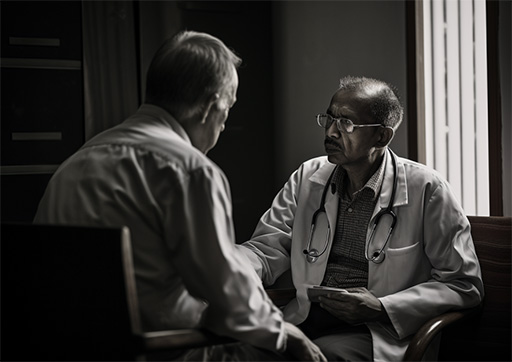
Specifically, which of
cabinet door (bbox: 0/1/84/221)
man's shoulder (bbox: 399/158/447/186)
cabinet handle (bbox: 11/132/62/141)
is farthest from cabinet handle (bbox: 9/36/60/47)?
man's shoulder (bbox: 399/158/447/186)

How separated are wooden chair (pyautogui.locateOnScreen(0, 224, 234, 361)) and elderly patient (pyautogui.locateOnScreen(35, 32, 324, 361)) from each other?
105mm

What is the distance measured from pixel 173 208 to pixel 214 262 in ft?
0.52

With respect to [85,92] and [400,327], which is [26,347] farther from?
[85,92]

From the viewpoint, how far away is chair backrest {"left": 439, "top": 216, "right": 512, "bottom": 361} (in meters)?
2.26

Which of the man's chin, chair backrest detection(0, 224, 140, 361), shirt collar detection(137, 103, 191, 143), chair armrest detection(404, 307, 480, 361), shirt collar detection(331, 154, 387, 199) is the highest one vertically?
shirt collar detection(137, 103, 191, 143)

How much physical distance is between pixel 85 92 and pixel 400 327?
2292 millimetres

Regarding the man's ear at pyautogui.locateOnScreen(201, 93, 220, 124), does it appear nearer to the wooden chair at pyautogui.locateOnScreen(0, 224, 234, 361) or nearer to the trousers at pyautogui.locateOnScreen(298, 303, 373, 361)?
the wooden chair at pyautogui.locateOnScreen(0, 224, 234, 361)

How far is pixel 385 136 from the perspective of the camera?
2.55m

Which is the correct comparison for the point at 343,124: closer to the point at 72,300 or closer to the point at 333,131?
the point at 333,131

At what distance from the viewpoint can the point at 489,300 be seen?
91.4 inches

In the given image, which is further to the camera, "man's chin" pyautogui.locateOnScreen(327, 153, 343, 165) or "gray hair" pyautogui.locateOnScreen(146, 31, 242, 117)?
"man's chin" pyautogui.locateOnScreen(327, 153, 343, 165)

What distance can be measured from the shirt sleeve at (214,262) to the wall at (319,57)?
6.10 ft

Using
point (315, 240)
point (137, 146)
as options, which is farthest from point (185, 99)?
point (315, 240)

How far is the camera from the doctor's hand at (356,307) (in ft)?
7.26
